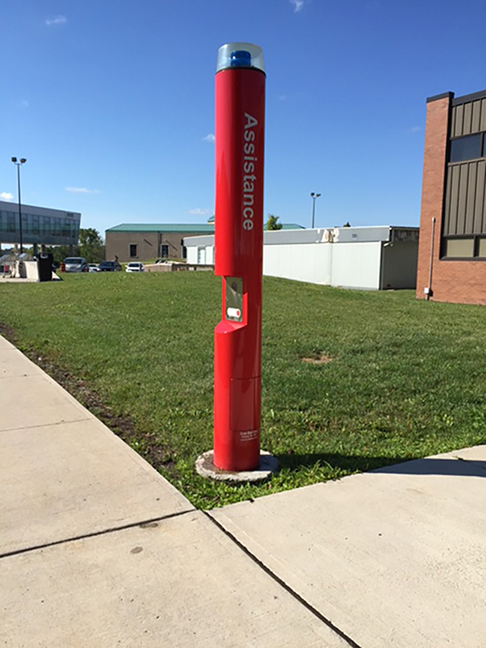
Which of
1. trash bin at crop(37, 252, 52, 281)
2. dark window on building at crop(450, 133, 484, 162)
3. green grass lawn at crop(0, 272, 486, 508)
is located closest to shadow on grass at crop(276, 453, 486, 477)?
green grass lawn at crop(0, 272, 486, 508)

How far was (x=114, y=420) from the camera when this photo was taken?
520 centimetres

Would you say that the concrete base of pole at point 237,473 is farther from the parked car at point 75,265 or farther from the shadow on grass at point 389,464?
the parked car at point 75,265

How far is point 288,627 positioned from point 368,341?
6.87 m

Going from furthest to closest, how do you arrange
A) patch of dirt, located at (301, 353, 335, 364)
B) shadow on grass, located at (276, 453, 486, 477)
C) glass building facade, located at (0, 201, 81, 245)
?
glass building facade, located at (0, 201, 81, 245), patch of dirt, located at (301, 353, 335, 364), shadow on grass, located at (276, 453, 486, 477)

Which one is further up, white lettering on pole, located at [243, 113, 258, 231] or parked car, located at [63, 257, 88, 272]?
white lettering on pole, located at [243, 113, 258, 231]

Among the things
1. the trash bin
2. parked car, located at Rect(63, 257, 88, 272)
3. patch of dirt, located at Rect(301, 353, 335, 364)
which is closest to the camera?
patch of dirt, located at Rect(301, 353, 335, 364)

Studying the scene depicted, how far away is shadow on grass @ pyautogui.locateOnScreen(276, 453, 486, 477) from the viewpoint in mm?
4016

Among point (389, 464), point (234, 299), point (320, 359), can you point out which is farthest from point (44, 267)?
point (389, 464)

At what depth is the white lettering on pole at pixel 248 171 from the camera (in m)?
3.61

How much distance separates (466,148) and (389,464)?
17198 millimetres

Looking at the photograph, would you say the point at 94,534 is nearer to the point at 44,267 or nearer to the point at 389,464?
the point at 389,464

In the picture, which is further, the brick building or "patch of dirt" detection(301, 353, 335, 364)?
the brick building

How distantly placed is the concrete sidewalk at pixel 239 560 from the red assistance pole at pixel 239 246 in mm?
549

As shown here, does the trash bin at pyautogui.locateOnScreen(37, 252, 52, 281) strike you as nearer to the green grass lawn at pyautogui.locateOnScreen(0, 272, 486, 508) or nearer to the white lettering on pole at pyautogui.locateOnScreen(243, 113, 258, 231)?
the green grass lawn at pyautogui.locateOnScreen(0, 272, 486, 508)
